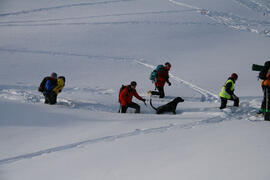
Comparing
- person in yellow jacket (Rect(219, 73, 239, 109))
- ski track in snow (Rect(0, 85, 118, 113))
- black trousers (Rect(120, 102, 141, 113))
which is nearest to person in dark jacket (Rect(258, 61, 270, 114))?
person in yellow jacket (Rect(219, 73, 239, 109))

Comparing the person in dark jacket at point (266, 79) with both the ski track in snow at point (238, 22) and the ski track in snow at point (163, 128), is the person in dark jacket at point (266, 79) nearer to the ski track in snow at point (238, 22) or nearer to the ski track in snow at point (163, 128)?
the ski track in snow at point (163, 128)

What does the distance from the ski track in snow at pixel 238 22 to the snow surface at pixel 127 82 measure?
86 millimetres

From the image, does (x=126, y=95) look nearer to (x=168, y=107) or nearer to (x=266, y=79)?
(x=168, y=107)

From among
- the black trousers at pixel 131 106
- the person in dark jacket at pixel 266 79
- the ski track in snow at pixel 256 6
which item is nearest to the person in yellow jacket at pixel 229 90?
the person in dark jacket at pixel 266 79

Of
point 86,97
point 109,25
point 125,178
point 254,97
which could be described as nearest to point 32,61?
point 86,97

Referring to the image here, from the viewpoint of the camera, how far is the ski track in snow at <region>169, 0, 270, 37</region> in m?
19.7

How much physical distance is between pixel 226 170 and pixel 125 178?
151cm

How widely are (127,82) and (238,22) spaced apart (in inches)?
513

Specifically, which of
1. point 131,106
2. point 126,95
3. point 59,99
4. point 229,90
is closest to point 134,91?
point 126,95

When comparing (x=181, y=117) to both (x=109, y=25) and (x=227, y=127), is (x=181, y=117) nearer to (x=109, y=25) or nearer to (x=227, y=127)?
(x=227, y=127)

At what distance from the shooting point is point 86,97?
1038 centimetres

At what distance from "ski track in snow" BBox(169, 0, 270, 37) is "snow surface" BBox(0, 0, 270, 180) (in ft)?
0.28

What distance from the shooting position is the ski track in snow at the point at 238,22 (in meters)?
19.7

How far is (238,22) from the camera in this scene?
21.4 meters
